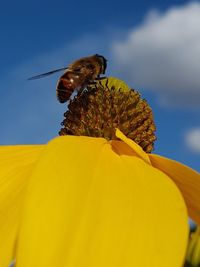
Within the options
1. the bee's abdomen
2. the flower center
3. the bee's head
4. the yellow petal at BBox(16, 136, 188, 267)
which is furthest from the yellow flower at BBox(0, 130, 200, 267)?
the bee's head

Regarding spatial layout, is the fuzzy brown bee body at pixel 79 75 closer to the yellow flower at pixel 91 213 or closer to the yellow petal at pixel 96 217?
the yellow flower at pixel 91 213

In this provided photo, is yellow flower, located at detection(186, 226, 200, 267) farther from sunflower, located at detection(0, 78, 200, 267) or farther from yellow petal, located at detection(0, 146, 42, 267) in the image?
yellow petal, located at detection(0, 146, 42, 267)

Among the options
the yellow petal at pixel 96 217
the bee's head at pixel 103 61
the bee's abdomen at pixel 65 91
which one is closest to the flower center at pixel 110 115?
the bee's abdomen at pixel 65 91

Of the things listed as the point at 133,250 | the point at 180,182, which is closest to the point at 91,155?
the point at 180,182

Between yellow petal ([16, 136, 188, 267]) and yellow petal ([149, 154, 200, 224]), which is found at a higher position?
yellow petal ([149, 154, 200, 224])

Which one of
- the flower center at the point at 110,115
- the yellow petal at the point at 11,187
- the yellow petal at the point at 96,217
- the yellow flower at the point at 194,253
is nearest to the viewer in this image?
the yellow petal at the point at 96,217

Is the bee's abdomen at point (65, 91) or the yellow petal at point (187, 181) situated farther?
the bee's abdomen at point (65, 91)

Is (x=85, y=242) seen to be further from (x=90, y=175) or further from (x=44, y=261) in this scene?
(x=90, y=175)
